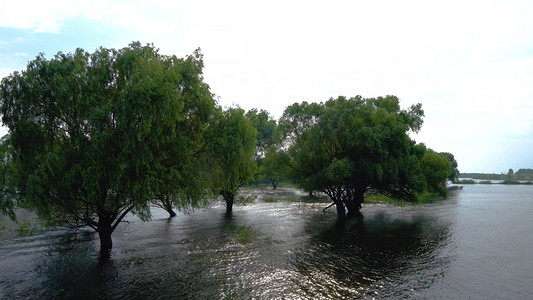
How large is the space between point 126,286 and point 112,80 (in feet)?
43.4

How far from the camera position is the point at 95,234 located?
32750mm

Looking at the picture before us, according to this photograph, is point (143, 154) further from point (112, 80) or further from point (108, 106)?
point (112, 80)

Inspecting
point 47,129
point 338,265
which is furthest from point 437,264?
point 47,129

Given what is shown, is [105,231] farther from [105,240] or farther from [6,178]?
[6,178]

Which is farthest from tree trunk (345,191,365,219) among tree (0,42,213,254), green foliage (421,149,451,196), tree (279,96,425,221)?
tree (0,42,213,254)

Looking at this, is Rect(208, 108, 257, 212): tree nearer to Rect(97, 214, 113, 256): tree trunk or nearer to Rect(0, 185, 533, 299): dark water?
Rect(0, 185, 533, 299): dark water

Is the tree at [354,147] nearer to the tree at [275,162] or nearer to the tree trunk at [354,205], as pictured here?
the tree trunk at [354,205]

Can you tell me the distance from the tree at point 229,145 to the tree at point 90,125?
138 inches

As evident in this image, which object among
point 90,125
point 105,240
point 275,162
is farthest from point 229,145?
point 275,162

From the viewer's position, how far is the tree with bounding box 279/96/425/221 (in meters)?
37.0

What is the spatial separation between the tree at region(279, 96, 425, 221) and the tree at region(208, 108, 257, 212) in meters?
14.9

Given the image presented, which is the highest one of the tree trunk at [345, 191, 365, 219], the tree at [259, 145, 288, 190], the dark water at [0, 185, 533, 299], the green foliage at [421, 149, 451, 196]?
the tree at [259, 145, 288, 190]

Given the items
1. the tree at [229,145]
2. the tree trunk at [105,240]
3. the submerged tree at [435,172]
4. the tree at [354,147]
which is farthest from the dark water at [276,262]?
the submerged tree at [435,172]

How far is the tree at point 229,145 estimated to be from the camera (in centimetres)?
2303
